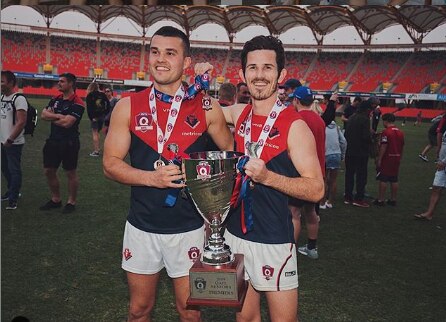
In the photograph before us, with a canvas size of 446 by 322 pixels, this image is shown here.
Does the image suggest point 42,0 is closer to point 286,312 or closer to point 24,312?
point 24,312

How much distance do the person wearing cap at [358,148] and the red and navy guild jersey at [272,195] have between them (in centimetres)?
361

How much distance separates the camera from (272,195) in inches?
65.8

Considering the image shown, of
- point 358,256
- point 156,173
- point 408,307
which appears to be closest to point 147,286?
point 156,173

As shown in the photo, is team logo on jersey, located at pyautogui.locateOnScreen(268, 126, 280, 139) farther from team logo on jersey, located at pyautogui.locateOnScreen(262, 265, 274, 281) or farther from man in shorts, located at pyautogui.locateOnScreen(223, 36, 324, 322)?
team logo on jersey, located at pyautogui.locateOnScreen(262, 265, 274, 281)

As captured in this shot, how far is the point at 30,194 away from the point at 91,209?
949 millimetres

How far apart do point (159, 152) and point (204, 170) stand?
0.42 meters

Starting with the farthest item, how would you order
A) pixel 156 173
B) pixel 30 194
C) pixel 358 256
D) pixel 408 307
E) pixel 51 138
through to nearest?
pixel 30 194, pixel 51 138, pixel 358 256, pixel 408 307, pixel 156 173

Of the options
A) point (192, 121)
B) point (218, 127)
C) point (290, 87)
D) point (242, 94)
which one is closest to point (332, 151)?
point (290, 87)

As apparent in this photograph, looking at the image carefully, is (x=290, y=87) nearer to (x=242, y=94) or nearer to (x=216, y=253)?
(x=242, y=94)

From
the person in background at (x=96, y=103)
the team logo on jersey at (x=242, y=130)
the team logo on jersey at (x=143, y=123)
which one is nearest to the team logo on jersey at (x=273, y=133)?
the team logo on jersey at (x=242, y=130)

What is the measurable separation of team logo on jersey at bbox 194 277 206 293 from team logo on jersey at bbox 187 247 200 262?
0.40 m

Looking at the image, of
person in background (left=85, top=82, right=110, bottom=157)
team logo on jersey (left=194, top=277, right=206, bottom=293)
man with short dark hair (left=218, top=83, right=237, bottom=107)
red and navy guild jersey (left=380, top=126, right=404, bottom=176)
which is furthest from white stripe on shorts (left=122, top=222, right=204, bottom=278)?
person in background (left=85, top=82, right=110, bottom=157)

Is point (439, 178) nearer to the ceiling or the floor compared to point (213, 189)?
nearer to the floor

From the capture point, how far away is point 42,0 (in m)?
2.52
